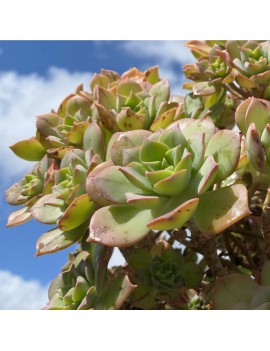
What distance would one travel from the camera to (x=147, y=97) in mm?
1194

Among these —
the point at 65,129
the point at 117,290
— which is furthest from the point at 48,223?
the point at 65,129

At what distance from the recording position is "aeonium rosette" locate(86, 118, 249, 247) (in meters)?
0.79

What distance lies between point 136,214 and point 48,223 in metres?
0.24

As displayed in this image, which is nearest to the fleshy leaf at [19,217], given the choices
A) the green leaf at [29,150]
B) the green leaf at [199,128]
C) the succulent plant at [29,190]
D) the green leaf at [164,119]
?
the succulent plant at [29,190]

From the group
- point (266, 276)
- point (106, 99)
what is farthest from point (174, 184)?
point (106, 99)

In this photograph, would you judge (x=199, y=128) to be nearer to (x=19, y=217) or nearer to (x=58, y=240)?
(x=58, y=240)

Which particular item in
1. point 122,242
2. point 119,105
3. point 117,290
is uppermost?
point 119,105

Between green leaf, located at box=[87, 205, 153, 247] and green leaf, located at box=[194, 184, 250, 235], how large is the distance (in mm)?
82

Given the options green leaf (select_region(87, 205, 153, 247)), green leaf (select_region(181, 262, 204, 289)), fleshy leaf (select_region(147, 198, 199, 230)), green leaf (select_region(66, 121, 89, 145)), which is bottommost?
green leaf (select_region(181, 262, 204, 289))

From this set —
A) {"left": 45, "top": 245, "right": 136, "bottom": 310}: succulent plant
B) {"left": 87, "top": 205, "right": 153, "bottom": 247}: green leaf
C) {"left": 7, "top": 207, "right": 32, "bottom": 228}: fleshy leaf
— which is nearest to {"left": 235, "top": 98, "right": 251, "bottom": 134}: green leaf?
{"left": 87, "top": 205, "right": 153, "bottom": 247}: green leaf

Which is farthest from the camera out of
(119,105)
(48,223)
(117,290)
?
(119,105)

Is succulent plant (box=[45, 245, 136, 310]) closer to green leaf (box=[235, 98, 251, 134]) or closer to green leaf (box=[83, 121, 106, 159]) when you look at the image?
green leaf (box=[83, 121, 106, 159])

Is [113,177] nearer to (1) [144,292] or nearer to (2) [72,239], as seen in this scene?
(2) [72,239]

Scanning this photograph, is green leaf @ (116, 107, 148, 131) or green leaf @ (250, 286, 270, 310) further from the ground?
green leaf @ (116, 107, 148, 131)
